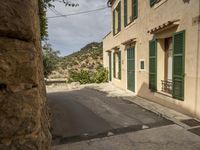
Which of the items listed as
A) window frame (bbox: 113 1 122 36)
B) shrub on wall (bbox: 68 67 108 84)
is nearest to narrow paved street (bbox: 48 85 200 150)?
window frame (bbox: 113 1 122 36)

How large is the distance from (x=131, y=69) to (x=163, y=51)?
353cm

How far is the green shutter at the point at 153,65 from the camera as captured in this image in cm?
760

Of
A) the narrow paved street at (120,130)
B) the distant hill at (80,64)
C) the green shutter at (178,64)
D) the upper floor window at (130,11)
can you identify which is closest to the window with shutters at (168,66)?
the green shutter at (178,64)

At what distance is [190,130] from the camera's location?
461 cm

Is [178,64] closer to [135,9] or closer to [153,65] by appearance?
[153,65]

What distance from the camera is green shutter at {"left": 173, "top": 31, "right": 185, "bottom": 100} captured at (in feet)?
19.1

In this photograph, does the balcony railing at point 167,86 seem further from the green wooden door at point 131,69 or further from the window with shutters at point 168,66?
the green wooden door at point 131,69

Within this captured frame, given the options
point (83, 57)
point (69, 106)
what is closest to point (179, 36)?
point (69, 106)

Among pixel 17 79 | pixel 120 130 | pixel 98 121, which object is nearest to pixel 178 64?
pixel 120 130

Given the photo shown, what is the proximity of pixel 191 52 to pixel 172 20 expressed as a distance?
4.46ft

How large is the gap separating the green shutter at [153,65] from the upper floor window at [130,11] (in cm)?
257

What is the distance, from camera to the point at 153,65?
7.77 meters

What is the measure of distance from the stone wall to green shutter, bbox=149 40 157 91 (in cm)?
651

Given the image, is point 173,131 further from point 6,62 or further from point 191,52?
point 6,62
